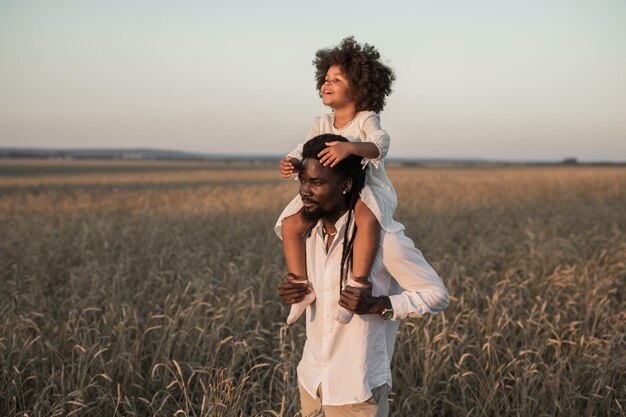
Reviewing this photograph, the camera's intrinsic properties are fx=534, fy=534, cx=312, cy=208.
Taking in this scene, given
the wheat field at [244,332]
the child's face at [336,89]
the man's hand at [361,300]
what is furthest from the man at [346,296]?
the wheat field at [244,332]

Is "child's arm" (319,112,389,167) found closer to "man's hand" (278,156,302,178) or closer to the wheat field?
"man's hand" (278,156,302,178)

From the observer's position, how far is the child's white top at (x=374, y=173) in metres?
1.93

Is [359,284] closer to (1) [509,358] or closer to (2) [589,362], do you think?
(1) [509,358]

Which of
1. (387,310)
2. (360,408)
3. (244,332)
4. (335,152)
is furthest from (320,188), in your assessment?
(244,332)

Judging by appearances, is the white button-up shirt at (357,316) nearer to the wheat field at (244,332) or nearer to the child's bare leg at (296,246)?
the child's bare leg at (296,246)

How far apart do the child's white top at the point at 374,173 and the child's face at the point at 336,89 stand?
0.08 m

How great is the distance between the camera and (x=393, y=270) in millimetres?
2008

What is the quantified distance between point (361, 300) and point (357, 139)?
61 cm

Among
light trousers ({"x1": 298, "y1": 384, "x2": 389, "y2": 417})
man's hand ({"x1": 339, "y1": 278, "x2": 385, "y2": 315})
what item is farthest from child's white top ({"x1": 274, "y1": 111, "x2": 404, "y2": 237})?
light trousers ({"x1": 298, "y1": 384, "x2": 389, "y2": 417})

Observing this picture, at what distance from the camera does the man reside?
192 cm

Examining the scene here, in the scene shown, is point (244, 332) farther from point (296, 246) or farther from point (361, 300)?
point (361, 300)

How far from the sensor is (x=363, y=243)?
194 cm

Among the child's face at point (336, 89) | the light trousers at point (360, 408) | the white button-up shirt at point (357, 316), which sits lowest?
the light trousers at point (360, 408)

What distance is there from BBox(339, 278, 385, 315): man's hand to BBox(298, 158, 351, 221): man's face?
289 millimetres
